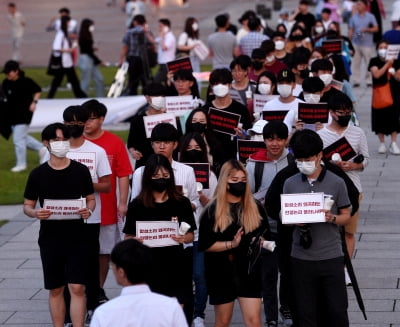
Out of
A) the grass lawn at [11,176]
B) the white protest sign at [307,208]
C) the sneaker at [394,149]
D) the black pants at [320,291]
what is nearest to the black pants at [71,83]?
the grass lawn at [11,176]

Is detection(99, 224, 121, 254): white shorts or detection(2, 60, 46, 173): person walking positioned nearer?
detection(99, 224, 121, 254): white shorts

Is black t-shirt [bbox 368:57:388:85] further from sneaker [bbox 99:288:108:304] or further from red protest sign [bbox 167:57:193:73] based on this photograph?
sneaker [bbox 99:288:108:304]

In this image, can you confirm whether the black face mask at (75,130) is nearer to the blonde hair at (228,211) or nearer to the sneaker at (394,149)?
the blonde hair at (228,211)

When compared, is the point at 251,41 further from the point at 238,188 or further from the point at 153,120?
the point at 238,188

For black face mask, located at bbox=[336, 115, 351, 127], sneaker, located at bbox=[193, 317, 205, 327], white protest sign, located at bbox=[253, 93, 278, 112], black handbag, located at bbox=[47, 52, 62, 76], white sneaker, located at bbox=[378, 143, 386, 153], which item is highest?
black face mask, located at bbox=[336, 115, 351, 127]

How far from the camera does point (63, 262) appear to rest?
9883 millimetres

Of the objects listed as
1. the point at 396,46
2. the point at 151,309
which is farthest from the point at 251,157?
the point at 396,46

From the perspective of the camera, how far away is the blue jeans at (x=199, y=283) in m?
10.5

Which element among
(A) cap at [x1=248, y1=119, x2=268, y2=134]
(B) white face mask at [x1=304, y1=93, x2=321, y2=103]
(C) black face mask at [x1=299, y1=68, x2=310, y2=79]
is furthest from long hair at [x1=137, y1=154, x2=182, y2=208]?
(C) black face mask at [x1=299, y1=68, x2=310, y2=79]

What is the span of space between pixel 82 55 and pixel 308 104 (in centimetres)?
1621

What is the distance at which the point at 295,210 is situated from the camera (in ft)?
28.6

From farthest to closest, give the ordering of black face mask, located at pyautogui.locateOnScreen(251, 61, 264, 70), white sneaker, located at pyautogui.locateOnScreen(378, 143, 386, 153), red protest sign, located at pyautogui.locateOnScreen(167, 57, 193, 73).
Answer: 1. white sneaker, located at pyautogui.locateOnScreen(378, 143, 386, 153)
2. black face mask, located at pyautogui.locateOnScreen(251, 61, 264, 70)
3. red protest sign, located at pyautogui.locateOnScreen(167, 57, 193, 73)

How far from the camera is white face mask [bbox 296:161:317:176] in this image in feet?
28.8

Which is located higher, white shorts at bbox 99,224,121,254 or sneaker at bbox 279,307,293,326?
white shorts at bbox 99,224,121,254
